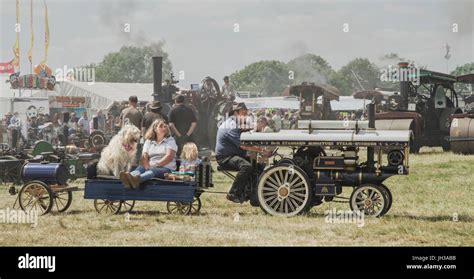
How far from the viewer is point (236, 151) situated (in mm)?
11297

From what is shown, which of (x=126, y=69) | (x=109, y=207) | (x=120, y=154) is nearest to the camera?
(x=120, y=154)

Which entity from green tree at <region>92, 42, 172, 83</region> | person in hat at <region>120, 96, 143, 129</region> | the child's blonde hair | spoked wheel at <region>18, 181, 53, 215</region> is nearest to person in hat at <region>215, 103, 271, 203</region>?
the child's blonde hair

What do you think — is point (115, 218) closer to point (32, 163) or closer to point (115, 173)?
point (115, 173)

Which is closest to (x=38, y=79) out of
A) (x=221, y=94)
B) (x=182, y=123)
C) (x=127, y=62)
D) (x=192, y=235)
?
(x=221, y=94)

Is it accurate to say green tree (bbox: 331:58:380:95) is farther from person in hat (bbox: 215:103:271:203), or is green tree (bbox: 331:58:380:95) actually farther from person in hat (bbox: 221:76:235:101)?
person in hat (bbox: 215:103:271:203)

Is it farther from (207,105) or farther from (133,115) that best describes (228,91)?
(133,115)

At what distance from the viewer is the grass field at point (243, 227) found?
888 cm

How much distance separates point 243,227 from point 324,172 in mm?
1589

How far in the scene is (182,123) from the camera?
15984mm

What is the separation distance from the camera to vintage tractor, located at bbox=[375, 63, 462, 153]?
25.2 metres

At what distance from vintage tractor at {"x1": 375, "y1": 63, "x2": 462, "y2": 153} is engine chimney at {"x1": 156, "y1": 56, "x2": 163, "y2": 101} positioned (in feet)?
23.6

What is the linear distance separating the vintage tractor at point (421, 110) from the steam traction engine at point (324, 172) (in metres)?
14.4

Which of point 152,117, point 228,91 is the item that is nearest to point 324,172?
point 152,117

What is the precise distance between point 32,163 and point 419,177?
812 cm
